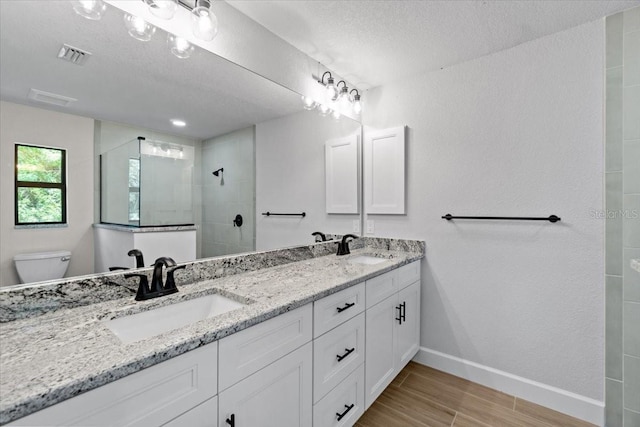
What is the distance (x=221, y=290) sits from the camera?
1254 millimetres

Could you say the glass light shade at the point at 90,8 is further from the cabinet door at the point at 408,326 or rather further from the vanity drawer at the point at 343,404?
the cabinet door at the point at 408,326

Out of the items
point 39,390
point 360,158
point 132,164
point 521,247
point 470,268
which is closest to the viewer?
point 39,390

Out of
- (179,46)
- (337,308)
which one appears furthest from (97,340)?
(179,46)

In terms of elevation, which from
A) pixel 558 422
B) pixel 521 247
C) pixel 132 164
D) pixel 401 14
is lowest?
pixel 558 422

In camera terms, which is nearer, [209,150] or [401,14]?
[209,150]

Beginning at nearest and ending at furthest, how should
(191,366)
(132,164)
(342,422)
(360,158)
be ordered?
(191,366), (132,164), (342,422), (360,158)

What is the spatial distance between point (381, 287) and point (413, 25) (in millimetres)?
1580

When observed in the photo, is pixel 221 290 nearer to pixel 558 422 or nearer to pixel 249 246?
pixel 249 246

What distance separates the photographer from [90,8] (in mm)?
1070

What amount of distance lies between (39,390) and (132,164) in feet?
2.60

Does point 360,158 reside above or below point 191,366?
above

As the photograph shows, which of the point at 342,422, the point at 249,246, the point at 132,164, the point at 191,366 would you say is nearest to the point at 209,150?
the point at 132,164

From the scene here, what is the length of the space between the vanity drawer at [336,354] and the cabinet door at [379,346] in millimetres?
98

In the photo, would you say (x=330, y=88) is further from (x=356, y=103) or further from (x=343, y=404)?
(x=343, y=404)
